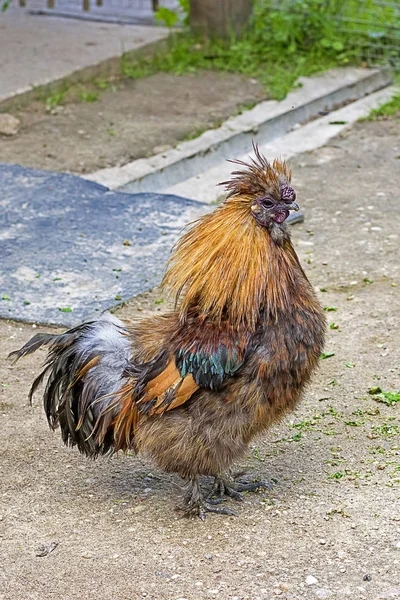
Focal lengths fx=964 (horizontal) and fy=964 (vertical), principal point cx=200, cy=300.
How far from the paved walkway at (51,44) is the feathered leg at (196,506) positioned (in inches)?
205

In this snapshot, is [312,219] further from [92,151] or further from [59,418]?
[59,418]

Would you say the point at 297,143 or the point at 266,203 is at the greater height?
the point at 266,203

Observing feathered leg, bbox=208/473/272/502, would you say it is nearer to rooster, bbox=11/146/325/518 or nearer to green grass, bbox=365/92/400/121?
rooster, bbox=11/146/325/518

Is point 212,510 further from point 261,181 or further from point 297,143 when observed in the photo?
point 297,143

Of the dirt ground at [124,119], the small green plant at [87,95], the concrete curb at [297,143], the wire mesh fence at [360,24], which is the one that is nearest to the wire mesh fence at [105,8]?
the dirt ground at [124,119]

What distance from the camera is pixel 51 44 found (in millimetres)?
9586

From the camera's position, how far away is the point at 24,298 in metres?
5.70

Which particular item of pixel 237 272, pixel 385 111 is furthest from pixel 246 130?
pixel 237 272

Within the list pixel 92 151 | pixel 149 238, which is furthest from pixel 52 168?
pixel 149 238

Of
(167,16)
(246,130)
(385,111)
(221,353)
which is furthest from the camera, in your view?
(167,16)

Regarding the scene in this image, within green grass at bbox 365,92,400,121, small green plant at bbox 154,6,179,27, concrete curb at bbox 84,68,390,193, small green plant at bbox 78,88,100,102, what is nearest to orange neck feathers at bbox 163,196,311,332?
concrete curb at bbox 84,68,390,193

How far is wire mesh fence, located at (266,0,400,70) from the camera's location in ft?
32.4

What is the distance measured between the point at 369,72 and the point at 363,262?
13.6 ft

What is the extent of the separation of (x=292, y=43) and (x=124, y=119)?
247cm
